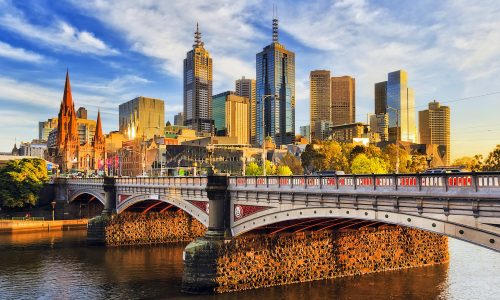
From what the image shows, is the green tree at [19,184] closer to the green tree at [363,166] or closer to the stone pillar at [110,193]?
the stone pillar at [110,193]

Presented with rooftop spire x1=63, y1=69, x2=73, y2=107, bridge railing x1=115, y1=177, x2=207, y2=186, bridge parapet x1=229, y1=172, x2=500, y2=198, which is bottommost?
bridge railing x1=115, y1=177, x2=207, y2=186

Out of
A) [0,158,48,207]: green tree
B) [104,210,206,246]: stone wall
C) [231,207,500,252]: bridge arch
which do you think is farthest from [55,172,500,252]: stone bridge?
[0,158,48,207]: green tree

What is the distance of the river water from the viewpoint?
136 feet

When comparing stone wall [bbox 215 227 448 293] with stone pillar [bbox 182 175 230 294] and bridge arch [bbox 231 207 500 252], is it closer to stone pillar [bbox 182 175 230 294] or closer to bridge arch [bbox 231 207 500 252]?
stone pillar [bbox 182 175 230 294]

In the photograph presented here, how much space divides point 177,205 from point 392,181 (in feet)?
103

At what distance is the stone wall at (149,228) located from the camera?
7262 centimetres

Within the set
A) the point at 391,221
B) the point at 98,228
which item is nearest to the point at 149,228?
the point at 98,228

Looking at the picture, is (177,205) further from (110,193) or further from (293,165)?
(293,165)

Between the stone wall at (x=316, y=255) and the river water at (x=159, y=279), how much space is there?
1.13 m

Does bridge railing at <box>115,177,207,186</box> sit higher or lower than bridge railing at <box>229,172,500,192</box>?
lower

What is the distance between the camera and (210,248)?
137 feet

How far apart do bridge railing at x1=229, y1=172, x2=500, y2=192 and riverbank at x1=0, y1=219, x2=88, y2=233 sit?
62666 millimetres

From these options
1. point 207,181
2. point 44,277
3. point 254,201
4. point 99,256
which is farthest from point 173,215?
point 254,201

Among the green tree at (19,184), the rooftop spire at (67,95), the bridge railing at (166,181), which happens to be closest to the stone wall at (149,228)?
the bridge railing at (166,181)
